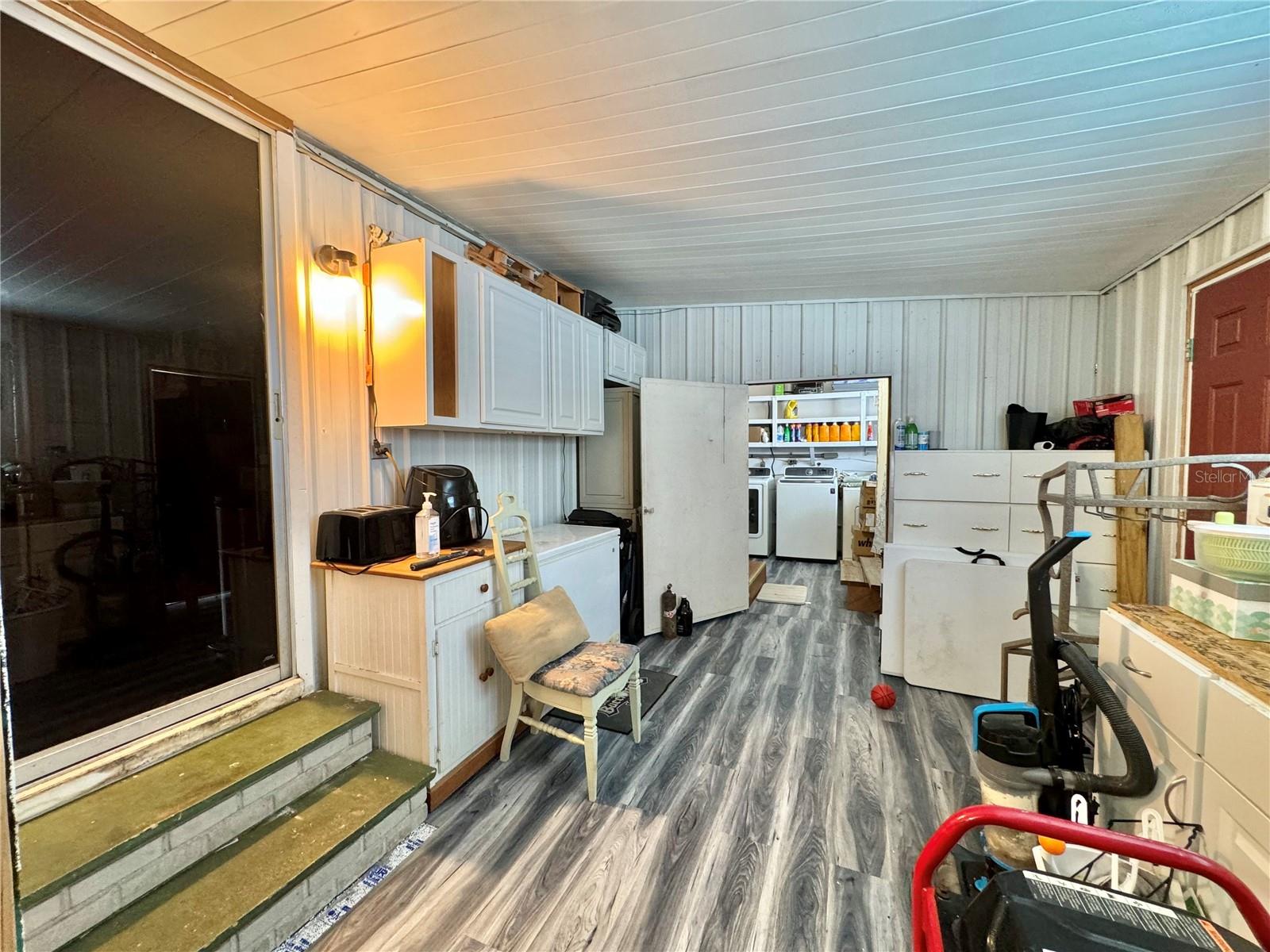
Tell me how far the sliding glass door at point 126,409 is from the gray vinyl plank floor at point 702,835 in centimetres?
98

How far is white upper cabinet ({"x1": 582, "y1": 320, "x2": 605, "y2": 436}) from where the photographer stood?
10.8 feet

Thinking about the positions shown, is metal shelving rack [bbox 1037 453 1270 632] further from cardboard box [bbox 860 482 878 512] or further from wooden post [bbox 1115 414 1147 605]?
cardboard box [bbox 860 482 878 512]

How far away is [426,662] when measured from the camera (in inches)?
71.9

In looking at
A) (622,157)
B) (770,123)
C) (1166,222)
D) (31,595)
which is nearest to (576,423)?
(622,157)

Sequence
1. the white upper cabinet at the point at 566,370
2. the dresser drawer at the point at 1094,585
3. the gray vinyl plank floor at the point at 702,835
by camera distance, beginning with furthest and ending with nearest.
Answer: the dresser drawer at the point at 1094,585, the white upper cabinet at the point at 566,370, the gray vinyl plank floor at the point at 702,835

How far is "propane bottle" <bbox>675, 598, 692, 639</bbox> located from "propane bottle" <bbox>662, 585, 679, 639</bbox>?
31mm

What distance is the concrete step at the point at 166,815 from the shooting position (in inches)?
46.3

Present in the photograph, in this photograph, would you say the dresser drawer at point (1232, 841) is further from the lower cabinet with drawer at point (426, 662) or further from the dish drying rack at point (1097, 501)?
the lower cabinet with drawer at point (426, 662)

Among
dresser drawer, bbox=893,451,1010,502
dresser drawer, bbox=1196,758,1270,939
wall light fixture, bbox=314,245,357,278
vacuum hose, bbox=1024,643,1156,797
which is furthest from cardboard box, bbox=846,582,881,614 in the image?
wall light fixture, bbox=314,245,357,278

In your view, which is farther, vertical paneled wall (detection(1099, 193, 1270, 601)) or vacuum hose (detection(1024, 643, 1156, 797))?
vertical paneled wall (detection(1099, 193, 1270, 601))

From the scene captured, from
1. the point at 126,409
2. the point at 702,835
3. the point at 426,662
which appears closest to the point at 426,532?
the point at 426,662

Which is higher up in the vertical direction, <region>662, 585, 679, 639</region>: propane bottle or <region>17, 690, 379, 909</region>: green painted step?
<region>17, 690, 379, 909</region>: green painted step

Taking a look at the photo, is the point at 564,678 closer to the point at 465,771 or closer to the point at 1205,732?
the point at 465,771

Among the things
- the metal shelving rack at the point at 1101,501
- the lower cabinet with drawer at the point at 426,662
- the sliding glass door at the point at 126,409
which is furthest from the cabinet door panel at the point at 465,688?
the metal shelving rack at the point at 1101,501
